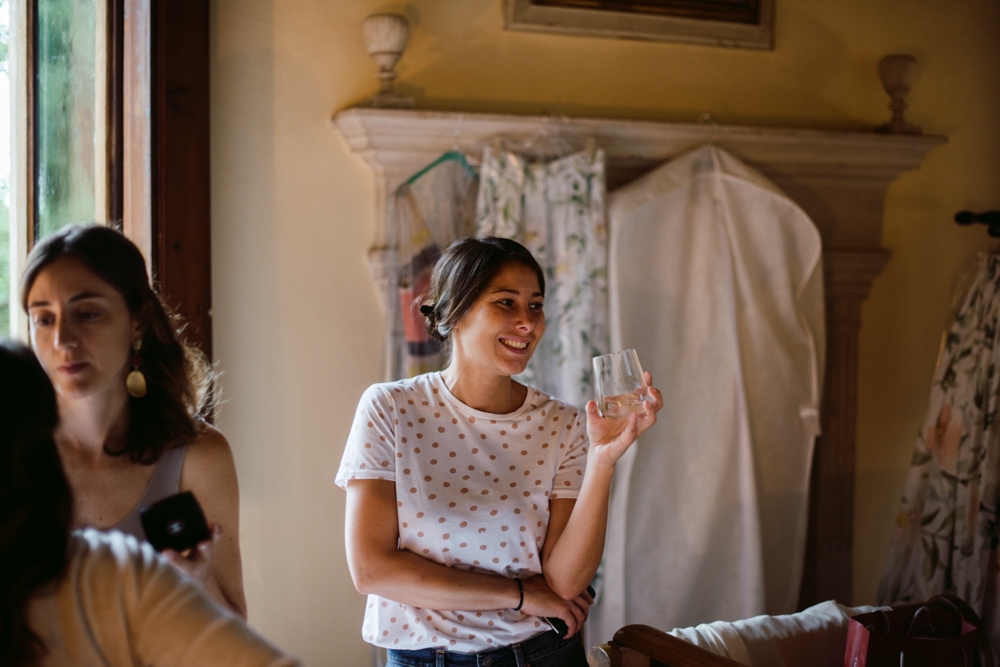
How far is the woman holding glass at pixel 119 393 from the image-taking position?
1163mm

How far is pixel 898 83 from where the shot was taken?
2.63 meters

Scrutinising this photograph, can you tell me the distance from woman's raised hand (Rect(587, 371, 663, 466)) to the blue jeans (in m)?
0.34

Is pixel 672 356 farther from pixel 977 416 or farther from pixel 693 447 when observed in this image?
pixel 977 416

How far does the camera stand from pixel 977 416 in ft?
7.98

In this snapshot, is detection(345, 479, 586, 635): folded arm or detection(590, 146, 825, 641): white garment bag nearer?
detection(345, 479, 586, 635): folded arm

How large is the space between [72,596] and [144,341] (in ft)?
2.11

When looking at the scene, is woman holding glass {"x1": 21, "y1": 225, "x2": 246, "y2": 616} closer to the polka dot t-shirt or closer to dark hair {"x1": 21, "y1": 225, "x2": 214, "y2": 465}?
dark hair {"x1": 21, "y1": 225, "x2": 214, "y2": 465}

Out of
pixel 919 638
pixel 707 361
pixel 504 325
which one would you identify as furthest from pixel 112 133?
pixel 919 638

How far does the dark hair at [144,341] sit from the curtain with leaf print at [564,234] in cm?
115

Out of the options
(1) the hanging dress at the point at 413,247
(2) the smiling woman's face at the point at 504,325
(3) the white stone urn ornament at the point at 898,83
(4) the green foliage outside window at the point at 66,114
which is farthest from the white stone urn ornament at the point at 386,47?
(3) the white stone urn ornament at the point at 898,83

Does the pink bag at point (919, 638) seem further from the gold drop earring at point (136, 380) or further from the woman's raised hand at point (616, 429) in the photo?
the gold drop earring at point (136, 380)

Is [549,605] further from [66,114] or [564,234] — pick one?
[66,114]

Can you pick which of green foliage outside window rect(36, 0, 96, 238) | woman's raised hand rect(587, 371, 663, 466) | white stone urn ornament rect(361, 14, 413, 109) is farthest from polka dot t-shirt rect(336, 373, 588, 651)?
white stone urn ornament rect(361, 14, 413, 109)

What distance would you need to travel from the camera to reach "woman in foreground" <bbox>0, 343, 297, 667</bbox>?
714 mm
